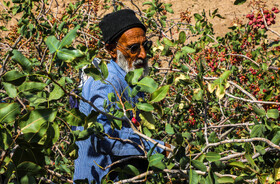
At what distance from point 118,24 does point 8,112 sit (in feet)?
5.11

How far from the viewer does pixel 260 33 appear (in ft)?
7.87

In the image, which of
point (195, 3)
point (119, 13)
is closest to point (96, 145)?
point (119, 13)

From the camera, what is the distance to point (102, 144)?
1.43m

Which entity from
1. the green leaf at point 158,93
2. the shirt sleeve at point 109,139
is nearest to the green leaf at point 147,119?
the green leaf at point 158,93

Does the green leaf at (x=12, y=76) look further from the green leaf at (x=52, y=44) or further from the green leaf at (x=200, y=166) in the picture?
the green leaf at (x=200, y=166)

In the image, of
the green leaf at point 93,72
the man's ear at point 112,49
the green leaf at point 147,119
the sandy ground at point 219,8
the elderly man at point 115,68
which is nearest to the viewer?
the green leaf at point 93,72

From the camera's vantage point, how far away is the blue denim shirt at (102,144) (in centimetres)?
144

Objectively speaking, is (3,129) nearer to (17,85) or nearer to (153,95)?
(17,85)

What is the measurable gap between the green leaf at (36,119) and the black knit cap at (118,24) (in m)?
1.48

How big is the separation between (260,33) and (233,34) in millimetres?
416

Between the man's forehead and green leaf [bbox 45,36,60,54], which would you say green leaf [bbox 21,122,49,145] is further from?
the man's forehead

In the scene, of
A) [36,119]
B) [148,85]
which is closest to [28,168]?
[36,119]

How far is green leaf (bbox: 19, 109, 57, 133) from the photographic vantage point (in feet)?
2.56

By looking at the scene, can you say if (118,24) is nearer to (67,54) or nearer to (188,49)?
(188,49)
